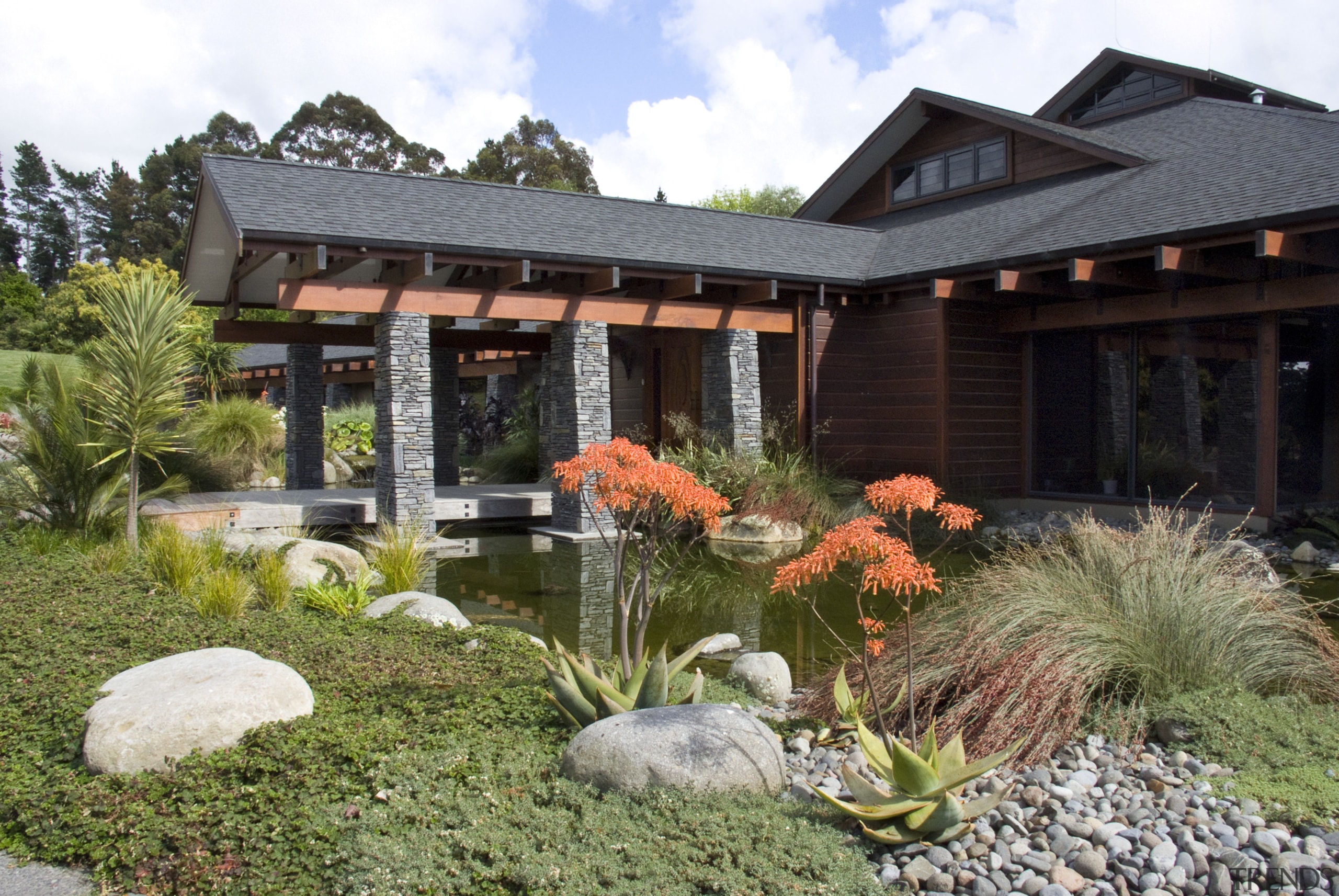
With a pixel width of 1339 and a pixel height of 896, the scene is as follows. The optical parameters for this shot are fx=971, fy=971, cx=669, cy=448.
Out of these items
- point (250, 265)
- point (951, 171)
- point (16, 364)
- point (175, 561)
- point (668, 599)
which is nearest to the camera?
point (175, 561)

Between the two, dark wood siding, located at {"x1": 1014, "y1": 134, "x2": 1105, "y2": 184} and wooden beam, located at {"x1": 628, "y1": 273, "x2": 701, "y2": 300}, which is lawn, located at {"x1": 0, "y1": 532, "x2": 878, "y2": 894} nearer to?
wooden beam, located at {"x1": 628, "y1": 273, "x2": 701, "y2": 300}

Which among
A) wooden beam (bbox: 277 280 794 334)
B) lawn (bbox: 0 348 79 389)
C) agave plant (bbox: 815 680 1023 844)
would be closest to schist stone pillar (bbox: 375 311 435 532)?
wooden beam (bbox: 277 280 794 334)

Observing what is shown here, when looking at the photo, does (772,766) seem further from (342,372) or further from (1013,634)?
(342,372)

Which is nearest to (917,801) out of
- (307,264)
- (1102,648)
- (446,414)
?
(1102,648)

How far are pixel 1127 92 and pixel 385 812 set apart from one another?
18265 millimetres

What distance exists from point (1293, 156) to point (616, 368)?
1110 cm

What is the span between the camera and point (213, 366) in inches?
836

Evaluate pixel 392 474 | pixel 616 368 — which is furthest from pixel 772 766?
pixel 616 368

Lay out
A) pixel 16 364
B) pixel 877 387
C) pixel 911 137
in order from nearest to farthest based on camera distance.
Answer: pixel 877 387 → pixel 911 137 → pixel 16 364

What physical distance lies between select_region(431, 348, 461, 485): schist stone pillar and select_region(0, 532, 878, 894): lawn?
1130 cm

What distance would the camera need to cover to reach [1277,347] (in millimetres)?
10734

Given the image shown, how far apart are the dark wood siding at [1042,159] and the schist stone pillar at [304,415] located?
37.4ft

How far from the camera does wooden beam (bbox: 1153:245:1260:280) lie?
10109mm

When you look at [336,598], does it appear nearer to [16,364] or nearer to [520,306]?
[520,306]
